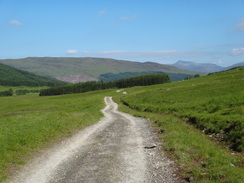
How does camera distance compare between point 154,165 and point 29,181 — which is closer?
point 29,181

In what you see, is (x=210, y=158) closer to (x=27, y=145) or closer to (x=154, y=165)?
(x=154, y=165)

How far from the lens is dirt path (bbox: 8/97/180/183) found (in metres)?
11.1

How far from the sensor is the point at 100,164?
1291 cm

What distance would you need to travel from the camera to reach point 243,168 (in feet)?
37.2

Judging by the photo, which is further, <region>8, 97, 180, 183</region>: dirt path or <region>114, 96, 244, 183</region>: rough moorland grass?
<region>8, 97, 180, 183</region>: dirt path

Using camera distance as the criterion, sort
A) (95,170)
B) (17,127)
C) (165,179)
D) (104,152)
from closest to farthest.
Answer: (165,179) < (95,170) < (104,152) < (17,127)

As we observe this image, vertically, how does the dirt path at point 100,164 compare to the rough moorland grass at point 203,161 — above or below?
below

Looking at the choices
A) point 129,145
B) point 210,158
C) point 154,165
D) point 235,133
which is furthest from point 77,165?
point 235,133

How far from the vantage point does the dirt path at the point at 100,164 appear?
36.3ft

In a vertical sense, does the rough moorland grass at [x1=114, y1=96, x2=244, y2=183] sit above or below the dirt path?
above

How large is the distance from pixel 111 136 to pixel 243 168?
11505mm

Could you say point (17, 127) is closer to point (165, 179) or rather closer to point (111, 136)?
point (111, 136)

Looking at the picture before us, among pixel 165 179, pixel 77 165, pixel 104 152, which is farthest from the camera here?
pixel 104 152

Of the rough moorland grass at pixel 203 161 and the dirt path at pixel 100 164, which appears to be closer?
the rough moorland grass at pixel 203 161
